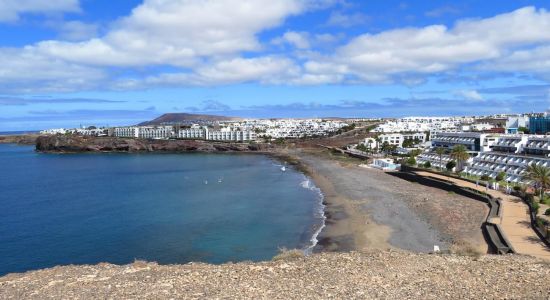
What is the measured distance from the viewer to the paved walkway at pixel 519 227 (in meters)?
22.2

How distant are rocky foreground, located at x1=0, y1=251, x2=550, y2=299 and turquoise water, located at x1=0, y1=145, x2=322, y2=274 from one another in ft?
28.9

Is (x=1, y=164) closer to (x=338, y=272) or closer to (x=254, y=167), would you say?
(x=254, y=167)

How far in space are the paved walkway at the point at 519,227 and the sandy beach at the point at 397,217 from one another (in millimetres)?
1480

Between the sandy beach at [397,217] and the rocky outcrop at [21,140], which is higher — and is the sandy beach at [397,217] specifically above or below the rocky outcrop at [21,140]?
below

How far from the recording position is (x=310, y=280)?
1548 centimetres

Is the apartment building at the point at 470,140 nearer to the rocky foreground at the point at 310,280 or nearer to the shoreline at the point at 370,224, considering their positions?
the shoreline at the point at 370,224

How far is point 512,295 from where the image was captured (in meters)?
13.9

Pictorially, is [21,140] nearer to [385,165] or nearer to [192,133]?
[192,133]

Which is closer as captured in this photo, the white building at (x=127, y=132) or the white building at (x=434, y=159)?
the white building at (x=434, y=159)

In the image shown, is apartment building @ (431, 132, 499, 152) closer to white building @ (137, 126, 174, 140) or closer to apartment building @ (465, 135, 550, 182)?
apartment building @ (465, 135, 550, 182)

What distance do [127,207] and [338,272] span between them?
31261mm

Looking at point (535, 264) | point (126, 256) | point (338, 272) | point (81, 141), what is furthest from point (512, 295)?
point (81, 141)

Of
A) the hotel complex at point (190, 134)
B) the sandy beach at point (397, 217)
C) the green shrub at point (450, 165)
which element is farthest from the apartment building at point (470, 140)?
the hotel complex at point (190, 134)

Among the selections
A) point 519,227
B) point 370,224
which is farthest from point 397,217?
point 519,227
